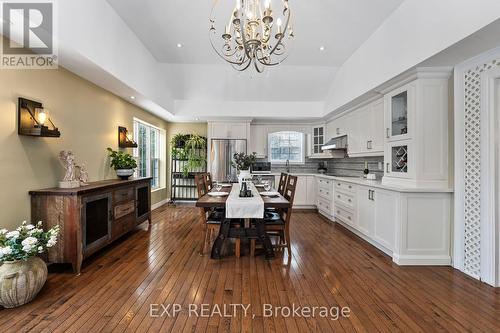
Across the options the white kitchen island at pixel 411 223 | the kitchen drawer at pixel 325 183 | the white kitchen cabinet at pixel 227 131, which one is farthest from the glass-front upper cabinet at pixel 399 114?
the white kitchen cabinet at pixel 227 131

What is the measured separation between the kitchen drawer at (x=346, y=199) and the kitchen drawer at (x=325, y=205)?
331mm

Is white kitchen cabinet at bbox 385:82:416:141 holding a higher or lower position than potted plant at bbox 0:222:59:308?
higher

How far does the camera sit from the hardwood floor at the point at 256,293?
1865mm

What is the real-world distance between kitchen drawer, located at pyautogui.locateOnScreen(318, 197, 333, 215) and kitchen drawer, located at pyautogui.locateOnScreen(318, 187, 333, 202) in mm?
71

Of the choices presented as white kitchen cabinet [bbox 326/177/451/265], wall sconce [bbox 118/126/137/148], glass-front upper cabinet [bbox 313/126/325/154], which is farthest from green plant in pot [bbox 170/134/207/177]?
white kitchen cabinet [bbox 326/177/451/265]

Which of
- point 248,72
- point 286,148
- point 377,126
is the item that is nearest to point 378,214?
point 377,126

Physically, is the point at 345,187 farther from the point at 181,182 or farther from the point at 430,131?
the point at 181,182

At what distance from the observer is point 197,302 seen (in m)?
2.14

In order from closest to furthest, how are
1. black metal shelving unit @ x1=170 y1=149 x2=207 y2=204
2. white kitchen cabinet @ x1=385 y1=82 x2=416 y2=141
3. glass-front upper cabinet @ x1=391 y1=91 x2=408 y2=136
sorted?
white kitchen cabinet @ x1=385 y1=82 x2=416 y2=141, glass-front upper cabinet @ x1=391 y1=91 x2=408 y2=136, black metal shelving unit @ x1=170 y1=149 x2=207 y2=204

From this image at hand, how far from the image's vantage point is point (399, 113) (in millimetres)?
3344

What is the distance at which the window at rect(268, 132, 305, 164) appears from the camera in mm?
6874

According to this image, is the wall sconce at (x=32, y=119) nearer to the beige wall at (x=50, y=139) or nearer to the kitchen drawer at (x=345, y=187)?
the beige wall at (x=50, y=139)

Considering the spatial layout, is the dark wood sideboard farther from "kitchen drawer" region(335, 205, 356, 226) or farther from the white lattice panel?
the white lattice panel

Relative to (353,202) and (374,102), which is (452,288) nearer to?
(353,202)
